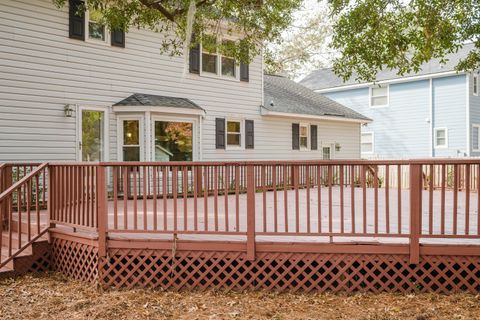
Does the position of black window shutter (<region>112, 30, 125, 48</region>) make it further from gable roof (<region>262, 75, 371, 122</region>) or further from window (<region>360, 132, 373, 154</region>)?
window (<region>360, 132, 373, 154</region>)

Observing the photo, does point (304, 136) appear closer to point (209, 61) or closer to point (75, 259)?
point (209, 61)

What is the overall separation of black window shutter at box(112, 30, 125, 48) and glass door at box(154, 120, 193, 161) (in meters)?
2.17

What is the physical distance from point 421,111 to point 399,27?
52.2ft

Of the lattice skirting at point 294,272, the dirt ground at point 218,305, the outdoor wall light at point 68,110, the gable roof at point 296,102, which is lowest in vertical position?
the dirt ground at point 218,305

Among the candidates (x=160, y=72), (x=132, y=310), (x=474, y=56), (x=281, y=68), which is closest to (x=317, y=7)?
(x=281, y=68)

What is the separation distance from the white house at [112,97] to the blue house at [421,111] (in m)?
7.55

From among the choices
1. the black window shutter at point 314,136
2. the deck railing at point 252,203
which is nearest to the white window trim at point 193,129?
the deck railing at point 252,203

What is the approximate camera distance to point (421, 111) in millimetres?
22922

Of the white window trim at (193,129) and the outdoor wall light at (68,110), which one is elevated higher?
the outdoor wall light at (68,110)

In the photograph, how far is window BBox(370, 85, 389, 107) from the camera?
24.2 m

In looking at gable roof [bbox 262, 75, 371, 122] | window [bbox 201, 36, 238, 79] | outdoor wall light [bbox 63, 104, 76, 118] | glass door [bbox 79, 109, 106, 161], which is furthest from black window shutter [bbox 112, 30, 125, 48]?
gable roof [bbox 262, 75, 371, 122]

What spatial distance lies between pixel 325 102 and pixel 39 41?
41.3 ft

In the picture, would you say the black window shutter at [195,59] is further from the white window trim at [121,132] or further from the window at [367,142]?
the window at [367,142]

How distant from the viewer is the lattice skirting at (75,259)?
5.87m
